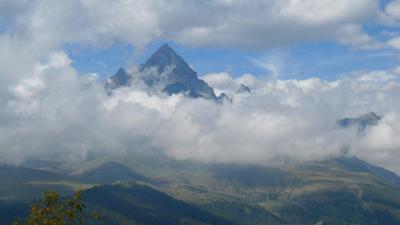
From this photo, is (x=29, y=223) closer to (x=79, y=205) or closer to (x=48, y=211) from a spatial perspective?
(x=48, y=211)

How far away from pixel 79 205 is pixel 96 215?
304cm

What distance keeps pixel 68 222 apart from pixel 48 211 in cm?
210

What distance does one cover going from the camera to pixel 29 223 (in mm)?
51344

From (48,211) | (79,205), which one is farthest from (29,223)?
(79,205)

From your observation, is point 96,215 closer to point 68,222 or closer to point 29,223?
point 68,222

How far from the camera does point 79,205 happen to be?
48750 millimetres

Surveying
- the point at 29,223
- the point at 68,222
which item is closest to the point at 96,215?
the point at 68,222

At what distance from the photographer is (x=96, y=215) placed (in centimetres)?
5131

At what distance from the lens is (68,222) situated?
50875mm

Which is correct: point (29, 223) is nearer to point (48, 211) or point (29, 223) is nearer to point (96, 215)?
point (48, 211)

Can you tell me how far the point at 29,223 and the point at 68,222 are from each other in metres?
3.64

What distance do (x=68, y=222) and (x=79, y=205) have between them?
3.16 m

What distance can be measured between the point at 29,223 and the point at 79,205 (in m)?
6.02
